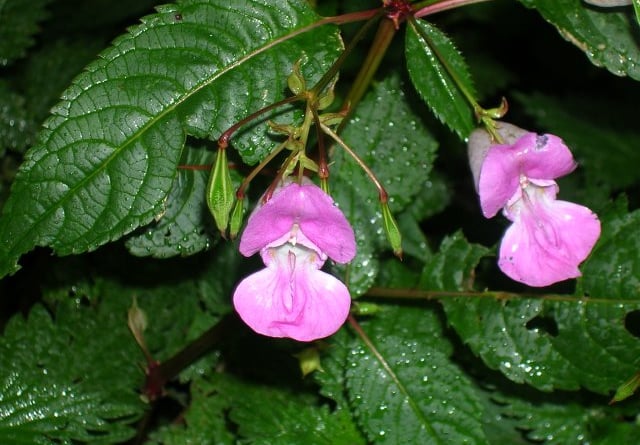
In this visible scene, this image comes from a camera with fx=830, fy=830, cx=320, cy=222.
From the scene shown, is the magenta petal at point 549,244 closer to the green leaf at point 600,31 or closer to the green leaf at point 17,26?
the green leaf at point 600,31

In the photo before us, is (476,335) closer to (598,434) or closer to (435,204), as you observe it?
(598,434)

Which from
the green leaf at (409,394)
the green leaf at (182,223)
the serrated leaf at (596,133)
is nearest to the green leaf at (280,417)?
the green leaf at (409,394)

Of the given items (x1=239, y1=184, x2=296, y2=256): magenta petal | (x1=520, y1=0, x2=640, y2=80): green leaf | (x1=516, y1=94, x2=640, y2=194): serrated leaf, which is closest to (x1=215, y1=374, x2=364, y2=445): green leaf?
(x1=239, y1=184, x2=296, y2=256): magenta petal

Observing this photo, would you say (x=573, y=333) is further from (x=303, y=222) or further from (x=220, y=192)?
(x=220, y=192)

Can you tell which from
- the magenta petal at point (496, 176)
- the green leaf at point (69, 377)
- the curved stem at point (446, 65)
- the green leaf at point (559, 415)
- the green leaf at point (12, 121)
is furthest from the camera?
the green leaf at point (12, 121)

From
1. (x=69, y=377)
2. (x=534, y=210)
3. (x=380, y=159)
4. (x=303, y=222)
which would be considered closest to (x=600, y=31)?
(x=534, y=210)
